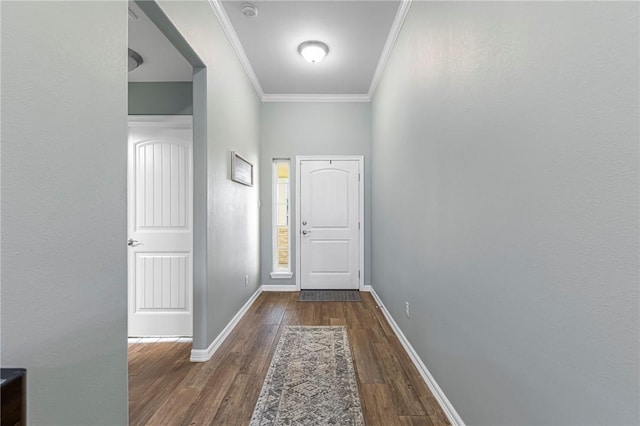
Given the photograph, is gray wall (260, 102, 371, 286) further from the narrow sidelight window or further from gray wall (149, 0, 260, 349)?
gray wall (149, 0, 260, 349)

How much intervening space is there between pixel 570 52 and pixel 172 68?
10.1ft

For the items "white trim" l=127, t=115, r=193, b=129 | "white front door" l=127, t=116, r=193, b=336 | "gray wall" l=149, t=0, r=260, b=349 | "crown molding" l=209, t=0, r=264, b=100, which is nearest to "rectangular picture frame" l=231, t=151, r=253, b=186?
"gray wall" l=149, t=0, r=260, b=349

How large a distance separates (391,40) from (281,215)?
8.97 feet

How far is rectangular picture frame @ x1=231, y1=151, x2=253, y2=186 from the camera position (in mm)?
3007

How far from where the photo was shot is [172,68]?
2848 mm

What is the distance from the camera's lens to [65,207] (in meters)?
1.03

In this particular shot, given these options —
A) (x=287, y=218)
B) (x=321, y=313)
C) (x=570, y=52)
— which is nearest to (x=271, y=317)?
(x=321, y=313)

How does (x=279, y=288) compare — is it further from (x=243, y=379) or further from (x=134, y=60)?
(x=134, y=60)

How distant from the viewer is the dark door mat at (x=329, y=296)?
156 inches

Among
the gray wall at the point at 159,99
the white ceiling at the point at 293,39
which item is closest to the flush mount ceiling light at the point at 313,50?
the white ceiling at the point at 293,39

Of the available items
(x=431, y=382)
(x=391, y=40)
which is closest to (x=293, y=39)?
(x=391, y=40)

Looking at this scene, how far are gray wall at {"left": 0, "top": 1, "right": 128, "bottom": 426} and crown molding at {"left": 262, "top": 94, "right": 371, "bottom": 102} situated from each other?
125 inches

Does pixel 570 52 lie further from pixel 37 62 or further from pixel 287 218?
pixel 287 218

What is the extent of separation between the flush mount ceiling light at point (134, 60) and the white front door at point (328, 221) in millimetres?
2297
